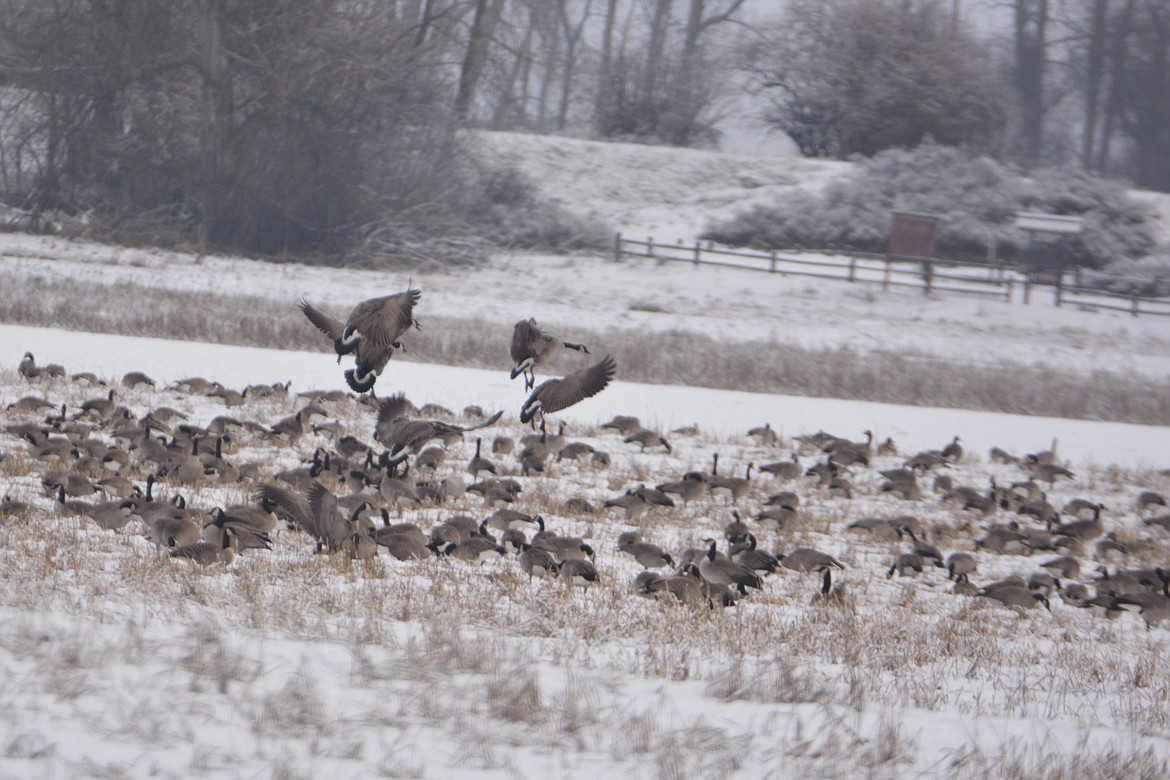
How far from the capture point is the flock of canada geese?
7207 millimetres

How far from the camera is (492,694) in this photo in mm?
5098

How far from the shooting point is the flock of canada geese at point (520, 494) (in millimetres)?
7207

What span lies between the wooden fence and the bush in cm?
164

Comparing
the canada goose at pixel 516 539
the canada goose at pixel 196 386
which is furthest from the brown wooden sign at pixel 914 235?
the canada goose at pixel 516 539

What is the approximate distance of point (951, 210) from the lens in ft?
138

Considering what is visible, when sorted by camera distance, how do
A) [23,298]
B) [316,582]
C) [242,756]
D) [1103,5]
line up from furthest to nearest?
[1103,5], [23,298], [316,582], [242,756]

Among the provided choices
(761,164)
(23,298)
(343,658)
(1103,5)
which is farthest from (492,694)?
(1103,5)

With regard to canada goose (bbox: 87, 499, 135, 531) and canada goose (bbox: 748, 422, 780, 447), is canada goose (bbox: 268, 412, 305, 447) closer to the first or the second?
canada goose (bbox: 87, 499, 135, 531)

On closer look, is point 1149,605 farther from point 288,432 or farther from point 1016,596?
point 288,432

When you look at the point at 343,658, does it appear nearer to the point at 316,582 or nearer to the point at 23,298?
the point at 316,582

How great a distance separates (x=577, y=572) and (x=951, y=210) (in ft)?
122

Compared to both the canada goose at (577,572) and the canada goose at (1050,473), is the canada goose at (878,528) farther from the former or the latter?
the canada goose at (1050,473)

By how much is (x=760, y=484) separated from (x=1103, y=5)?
57949mm

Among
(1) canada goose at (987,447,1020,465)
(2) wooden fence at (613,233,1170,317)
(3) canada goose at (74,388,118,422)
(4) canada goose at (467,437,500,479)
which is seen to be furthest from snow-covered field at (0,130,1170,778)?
(2) wooden fence at (613,233,1170,317)
